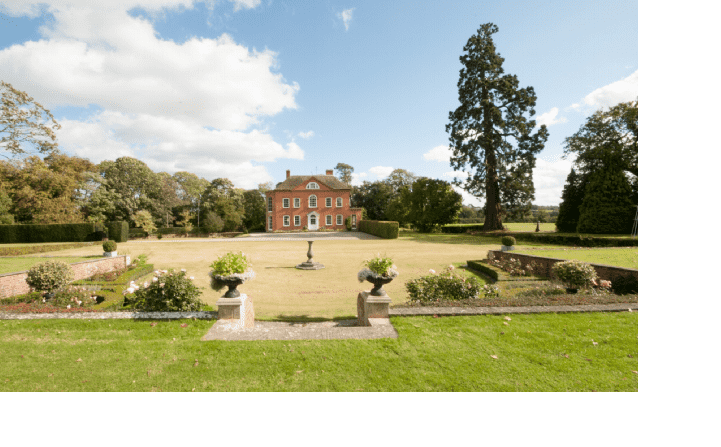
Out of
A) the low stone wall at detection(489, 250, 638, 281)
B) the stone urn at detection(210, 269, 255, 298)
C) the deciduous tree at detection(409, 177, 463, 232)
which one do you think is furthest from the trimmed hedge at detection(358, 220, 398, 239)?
the stone urn at detection(210, 269, 255, 298)

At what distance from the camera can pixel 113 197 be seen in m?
34.5

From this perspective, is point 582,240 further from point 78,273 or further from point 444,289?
point 78,273

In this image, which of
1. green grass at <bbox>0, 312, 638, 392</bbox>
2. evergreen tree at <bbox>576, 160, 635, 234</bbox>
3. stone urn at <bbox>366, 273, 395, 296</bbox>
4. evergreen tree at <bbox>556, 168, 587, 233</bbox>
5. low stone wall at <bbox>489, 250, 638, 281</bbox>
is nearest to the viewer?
green grass at <bbox>0, 312, 638, 392</bbox>

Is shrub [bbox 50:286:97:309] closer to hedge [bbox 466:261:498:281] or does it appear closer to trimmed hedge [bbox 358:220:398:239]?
hedge [bbox 466:261:498:281]

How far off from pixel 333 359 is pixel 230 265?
109 inches

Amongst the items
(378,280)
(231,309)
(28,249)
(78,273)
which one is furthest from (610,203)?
(28,249)

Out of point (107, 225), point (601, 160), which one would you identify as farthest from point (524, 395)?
point (107, 225)

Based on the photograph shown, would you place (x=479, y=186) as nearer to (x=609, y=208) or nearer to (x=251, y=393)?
(x=609, y=208)

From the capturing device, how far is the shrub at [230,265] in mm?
5141

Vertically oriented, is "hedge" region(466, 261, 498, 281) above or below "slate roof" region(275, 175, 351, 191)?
below

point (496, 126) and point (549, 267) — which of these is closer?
point (549, 267)

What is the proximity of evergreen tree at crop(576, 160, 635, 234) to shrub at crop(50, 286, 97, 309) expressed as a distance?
31.8 m

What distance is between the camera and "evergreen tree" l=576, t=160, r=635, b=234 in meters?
23.6

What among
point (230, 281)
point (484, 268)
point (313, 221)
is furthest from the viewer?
point (313, 221)
